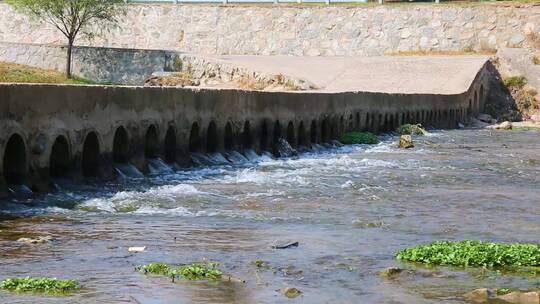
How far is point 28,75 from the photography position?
45812 millimetres

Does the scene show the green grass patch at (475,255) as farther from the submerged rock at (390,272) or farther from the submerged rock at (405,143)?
the submerged rock at (405,143)

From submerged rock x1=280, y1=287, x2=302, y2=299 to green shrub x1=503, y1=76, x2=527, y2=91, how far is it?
42.6m

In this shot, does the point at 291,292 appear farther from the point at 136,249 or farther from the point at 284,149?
the point at 284,149

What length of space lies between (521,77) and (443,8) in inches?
277

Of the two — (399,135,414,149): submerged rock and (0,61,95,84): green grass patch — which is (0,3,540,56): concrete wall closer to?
(0,61,95,84): green grass patch

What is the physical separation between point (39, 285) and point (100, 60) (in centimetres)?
4447

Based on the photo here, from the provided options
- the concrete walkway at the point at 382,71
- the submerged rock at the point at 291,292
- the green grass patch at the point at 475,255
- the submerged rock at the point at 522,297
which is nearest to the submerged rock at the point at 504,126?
the concrete walkway at the point at 382,71

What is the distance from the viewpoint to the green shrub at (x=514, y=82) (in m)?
50.2

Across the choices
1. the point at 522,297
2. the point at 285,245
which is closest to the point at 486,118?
the point at 285,245

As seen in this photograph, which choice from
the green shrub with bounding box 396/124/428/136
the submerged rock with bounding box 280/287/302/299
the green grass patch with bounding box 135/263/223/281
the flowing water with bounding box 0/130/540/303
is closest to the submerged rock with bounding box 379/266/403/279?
the flowing water with bounding box 0/130/540/303

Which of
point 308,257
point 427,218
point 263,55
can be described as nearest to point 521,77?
point 263,55

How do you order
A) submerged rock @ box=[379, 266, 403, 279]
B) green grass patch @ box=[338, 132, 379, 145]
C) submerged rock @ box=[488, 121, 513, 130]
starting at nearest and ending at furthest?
1. submerged rock @ box=[379, 266, 403, 279]
2. green grass patch @ box=[338, 132, 379, 145]
3. submerged rock @ box=[488, 121, 513, 130]

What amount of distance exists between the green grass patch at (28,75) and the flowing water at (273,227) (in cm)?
2310

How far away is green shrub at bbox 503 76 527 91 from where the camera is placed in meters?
50.2
